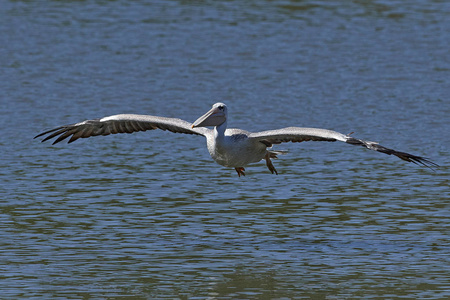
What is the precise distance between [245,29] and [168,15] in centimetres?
429

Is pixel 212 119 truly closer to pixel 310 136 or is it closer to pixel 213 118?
pixel 213 118

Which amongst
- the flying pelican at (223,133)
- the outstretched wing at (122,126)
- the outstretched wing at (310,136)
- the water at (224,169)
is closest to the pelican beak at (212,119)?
the flying pelican at (223,133)

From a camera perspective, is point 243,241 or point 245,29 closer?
point 243,241

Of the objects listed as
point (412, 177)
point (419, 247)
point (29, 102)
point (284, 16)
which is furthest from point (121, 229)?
point (284, 16)

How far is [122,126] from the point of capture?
55.9 feet

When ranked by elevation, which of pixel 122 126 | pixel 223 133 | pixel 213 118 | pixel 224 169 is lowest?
pixel 224 169

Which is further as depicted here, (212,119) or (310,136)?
(212,119)

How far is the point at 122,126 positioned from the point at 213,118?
214 centimetres

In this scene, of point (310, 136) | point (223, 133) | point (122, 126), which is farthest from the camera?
point (122, 126)

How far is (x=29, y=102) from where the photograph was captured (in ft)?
88.6

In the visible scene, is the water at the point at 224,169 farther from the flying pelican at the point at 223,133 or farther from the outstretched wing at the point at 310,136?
the outstretched wing at the point at 310,136

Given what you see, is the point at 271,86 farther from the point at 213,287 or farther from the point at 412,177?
the point at 213,287

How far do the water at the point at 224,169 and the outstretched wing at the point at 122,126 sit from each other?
1211 mm

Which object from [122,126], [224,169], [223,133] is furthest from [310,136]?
[224,169]
